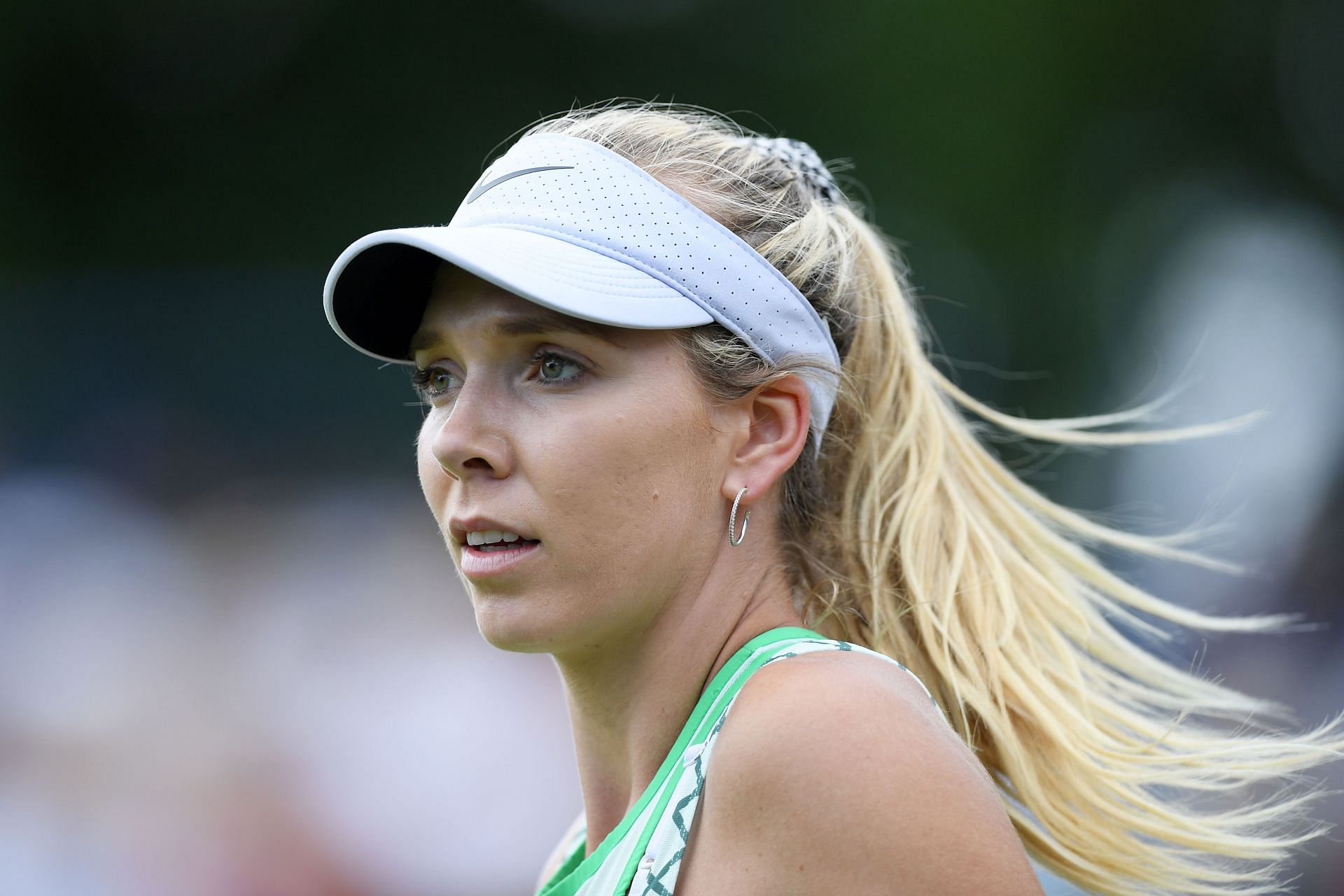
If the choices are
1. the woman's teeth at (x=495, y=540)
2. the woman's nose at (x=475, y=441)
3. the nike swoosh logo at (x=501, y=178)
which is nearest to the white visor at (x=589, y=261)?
the nike swoosh logo at (x=501, y=178)

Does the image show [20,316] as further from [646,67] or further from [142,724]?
[646,67]

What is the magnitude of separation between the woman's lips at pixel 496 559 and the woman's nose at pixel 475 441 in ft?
0.37

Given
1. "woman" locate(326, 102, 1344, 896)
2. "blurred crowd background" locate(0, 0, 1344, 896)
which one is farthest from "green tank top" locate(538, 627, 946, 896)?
"blurred crowd background" locate(0, 0, 1344, 896)

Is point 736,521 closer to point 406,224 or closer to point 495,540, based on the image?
point 495,540

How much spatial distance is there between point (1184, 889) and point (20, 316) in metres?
8.33

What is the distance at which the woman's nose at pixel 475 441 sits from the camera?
5.64 feet

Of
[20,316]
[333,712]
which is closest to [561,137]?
[333,712]

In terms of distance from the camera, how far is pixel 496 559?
1746 millimetres

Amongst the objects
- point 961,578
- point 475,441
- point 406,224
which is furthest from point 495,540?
point 406,224

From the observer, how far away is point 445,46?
8719mm

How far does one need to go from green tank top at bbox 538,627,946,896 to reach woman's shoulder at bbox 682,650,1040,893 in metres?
0.04

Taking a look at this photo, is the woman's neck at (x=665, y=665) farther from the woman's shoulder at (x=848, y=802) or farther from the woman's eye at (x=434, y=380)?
the woman's eye at (x=434, y=380)

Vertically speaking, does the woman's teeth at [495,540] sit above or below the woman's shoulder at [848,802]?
above

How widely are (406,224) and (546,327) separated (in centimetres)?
700
